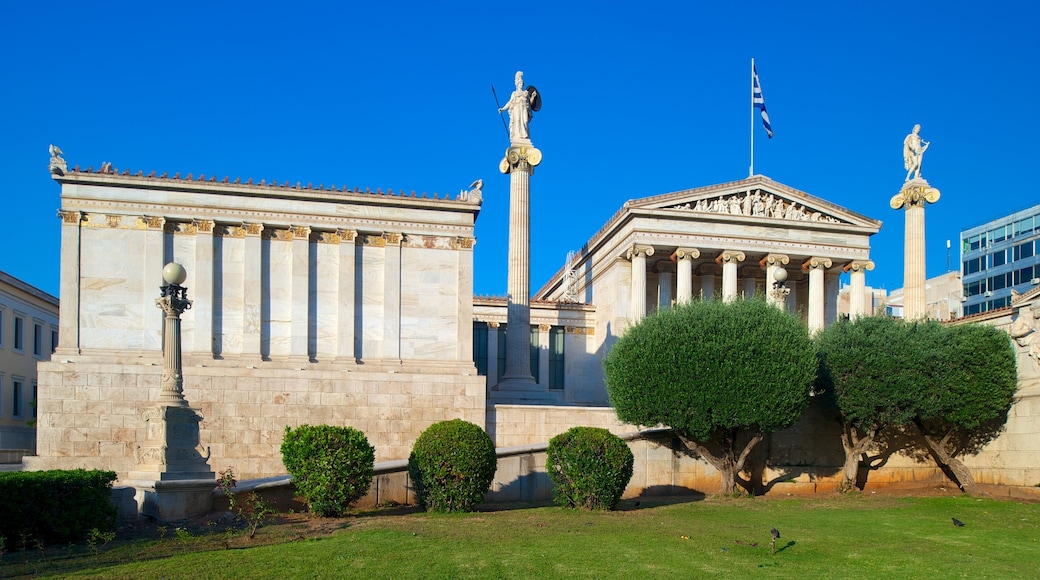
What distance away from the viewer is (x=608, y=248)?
166 feet

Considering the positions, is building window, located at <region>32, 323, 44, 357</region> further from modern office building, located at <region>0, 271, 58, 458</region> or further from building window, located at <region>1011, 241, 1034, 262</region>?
building window, located at <region>1011, 241, 1034, 262</region>

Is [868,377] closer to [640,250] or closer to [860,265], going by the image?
[640,250]

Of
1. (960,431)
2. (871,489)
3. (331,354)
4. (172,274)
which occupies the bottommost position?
(871,489)

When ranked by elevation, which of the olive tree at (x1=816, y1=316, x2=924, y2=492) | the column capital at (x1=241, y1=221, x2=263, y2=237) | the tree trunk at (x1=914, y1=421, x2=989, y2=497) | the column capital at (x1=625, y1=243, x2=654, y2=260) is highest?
the column capital at (x1=625, y1=243, x2=654, y2=260)

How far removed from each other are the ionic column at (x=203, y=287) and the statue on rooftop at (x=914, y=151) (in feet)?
112

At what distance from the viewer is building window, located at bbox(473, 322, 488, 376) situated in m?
46.8

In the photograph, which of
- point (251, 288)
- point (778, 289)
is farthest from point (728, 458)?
point (251, 288)

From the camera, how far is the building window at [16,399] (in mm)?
46844

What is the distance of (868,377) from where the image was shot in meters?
27.5

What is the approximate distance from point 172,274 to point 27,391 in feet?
116

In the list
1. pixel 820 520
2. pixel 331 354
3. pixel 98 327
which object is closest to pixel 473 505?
pixel 820 520

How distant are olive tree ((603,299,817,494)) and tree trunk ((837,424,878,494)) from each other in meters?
3.35

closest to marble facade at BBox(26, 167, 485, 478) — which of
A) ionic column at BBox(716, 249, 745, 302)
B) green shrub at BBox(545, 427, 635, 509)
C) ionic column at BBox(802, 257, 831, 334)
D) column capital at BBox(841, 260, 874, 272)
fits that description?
green shrub at BBox(545, 427, 635, 509)

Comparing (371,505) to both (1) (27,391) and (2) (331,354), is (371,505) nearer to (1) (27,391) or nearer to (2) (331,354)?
(2) (331,354)
